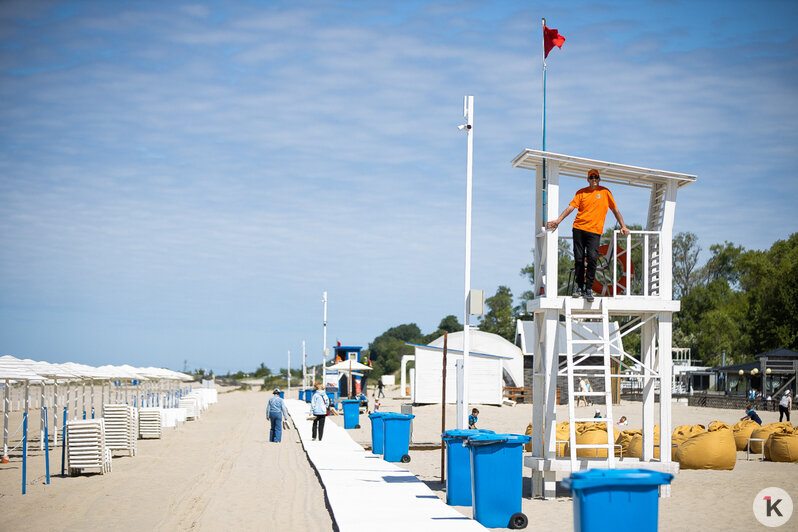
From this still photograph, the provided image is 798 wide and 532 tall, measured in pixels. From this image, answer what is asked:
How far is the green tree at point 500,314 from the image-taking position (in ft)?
323

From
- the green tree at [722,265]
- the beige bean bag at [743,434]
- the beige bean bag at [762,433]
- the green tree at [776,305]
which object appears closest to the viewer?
the beige bean bag at [762,433]

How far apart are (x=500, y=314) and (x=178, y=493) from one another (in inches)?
3453

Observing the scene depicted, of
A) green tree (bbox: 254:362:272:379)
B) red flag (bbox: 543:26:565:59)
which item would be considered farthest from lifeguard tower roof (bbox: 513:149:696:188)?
green tree (bbox: 254:362:272:379)

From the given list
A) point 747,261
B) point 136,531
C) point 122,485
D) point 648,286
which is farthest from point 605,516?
point 747,261

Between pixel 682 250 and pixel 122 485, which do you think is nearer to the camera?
pixel 122 485

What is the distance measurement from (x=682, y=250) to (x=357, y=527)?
80617 mm

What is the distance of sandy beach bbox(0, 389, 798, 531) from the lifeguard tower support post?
2.63 ft

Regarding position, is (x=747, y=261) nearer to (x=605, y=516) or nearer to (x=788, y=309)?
(x=788, y=309)

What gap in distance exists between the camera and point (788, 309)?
189 feet

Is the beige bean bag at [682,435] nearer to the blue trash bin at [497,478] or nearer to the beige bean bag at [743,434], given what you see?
the beige bean bag at [743,434]

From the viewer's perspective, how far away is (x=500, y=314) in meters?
99.8

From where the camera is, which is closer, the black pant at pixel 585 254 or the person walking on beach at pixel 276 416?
the black pant at pixel 585 254

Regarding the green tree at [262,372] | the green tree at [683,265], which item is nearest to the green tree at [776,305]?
the green tree at [683,265]

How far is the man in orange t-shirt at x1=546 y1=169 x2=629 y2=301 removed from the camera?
12492 millimetres
